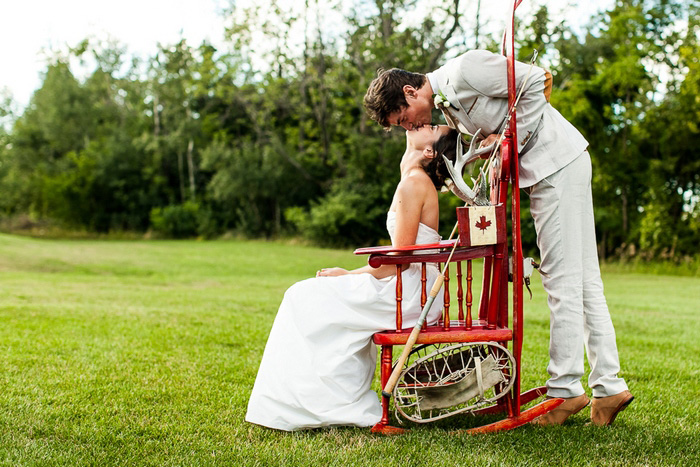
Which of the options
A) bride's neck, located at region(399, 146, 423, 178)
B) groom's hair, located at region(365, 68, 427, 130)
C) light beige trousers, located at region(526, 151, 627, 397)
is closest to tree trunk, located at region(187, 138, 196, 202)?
bride's neck, located at region(399, 146, 423, 178)

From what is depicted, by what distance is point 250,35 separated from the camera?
24125 mm

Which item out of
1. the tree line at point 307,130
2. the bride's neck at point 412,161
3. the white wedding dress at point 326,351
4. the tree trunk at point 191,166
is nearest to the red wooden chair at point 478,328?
the white wedding dress at point 326,351

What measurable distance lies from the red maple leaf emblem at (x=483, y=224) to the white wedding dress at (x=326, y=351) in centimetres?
47

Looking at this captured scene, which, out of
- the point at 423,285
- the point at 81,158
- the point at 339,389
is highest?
the point at 81,158

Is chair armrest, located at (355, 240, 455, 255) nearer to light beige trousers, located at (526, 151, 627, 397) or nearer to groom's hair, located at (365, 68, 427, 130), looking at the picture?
light beige trousers, located at (526, 151, 627, 397)

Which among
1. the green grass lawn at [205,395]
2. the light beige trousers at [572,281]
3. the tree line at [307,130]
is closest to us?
the green grass lawn at [205,395]

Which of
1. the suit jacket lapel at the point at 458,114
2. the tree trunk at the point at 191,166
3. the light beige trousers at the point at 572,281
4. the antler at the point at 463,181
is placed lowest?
the light beige trousers at the point at 572,281

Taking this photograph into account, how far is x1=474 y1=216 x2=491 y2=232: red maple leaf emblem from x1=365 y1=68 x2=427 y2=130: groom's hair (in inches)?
25.7

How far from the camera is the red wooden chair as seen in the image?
3041 mm

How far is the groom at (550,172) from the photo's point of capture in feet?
10.1

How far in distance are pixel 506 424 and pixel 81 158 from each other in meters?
32.3

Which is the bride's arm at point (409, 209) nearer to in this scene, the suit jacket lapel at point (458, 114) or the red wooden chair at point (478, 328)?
the red wooden chair at point (478, 328)

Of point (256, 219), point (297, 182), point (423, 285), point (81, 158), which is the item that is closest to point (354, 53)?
point (297, 182)

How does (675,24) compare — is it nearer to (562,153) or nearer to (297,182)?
(297,182)
